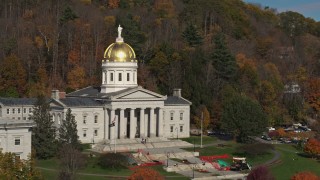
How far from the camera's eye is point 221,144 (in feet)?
291

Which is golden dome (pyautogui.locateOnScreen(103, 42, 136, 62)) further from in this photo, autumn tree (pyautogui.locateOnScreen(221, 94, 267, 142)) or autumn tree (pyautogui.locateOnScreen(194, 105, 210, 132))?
autumn tree (pyautogui.locateOnScreen(221, 94, 267, 142))

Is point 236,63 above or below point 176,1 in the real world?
below

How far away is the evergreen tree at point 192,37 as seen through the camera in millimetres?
125000

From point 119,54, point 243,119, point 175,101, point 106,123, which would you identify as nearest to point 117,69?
point 119,54

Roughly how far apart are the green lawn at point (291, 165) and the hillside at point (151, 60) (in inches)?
835

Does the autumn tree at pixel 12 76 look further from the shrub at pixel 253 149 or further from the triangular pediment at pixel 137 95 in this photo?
the shrub at pixel 253 149

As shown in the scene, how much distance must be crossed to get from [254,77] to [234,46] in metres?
24.3

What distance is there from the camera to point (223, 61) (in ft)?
370

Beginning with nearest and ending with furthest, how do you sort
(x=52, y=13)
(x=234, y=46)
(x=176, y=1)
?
(x=52, y=13) < (x=234, y=46) < (x=176, y=1)

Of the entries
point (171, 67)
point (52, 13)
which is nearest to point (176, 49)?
point (171, 67)

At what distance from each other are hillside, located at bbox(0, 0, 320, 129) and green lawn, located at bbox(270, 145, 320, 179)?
21.2m

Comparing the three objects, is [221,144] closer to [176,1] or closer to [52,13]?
[52,13]

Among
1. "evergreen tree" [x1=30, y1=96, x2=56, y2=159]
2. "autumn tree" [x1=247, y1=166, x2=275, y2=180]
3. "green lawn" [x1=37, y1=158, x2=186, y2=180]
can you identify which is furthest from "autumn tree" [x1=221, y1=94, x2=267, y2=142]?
"autumn tree" [x1=247, y1=166, x2=275, y2=180]

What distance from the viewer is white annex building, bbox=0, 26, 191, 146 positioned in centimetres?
8438
